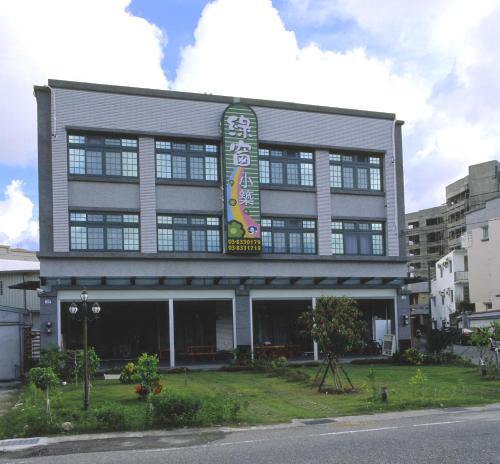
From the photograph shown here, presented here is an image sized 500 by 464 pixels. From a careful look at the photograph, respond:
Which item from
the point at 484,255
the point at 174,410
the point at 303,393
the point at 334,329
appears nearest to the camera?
the point at 174,410

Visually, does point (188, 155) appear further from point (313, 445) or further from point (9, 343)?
point (313, 445)

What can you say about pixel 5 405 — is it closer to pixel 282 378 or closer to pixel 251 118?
pixel 282 378

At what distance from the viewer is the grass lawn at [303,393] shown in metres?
20.8

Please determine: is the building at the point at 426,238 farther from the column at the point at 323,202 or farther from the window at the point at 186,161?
the window at the point at 186,161

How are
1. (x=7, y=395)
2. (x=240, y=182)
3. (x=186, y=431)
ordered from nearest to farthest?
1. (x=186, y=431)
2. (x=7, y=395)
3. (x=240, y=182)

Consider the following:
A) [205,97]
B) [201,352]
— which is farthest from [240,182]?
[201,352]

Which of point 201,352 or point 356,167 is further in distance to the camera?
point 356,167

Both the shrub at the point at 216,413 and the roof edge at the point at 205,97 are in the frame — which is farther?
the roof edge at the point at 205,97

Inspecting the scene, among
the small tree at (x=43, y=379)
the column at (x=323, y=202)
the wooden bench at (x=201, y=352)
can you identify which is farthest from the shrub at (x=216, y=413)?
the column at (x=323, y=202)

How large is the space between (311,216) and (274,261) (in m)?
3.63

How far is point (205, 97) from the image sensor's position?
122 ft

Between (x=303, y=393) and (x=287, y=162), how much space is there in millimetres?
17521

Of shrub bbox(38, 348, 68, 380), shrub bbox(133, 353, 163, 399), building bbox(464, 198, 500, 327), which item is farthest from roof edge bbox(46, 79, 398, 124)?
building bbox(464, 198, 500, 327)

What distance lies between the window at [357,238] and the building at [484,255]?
2601cm
